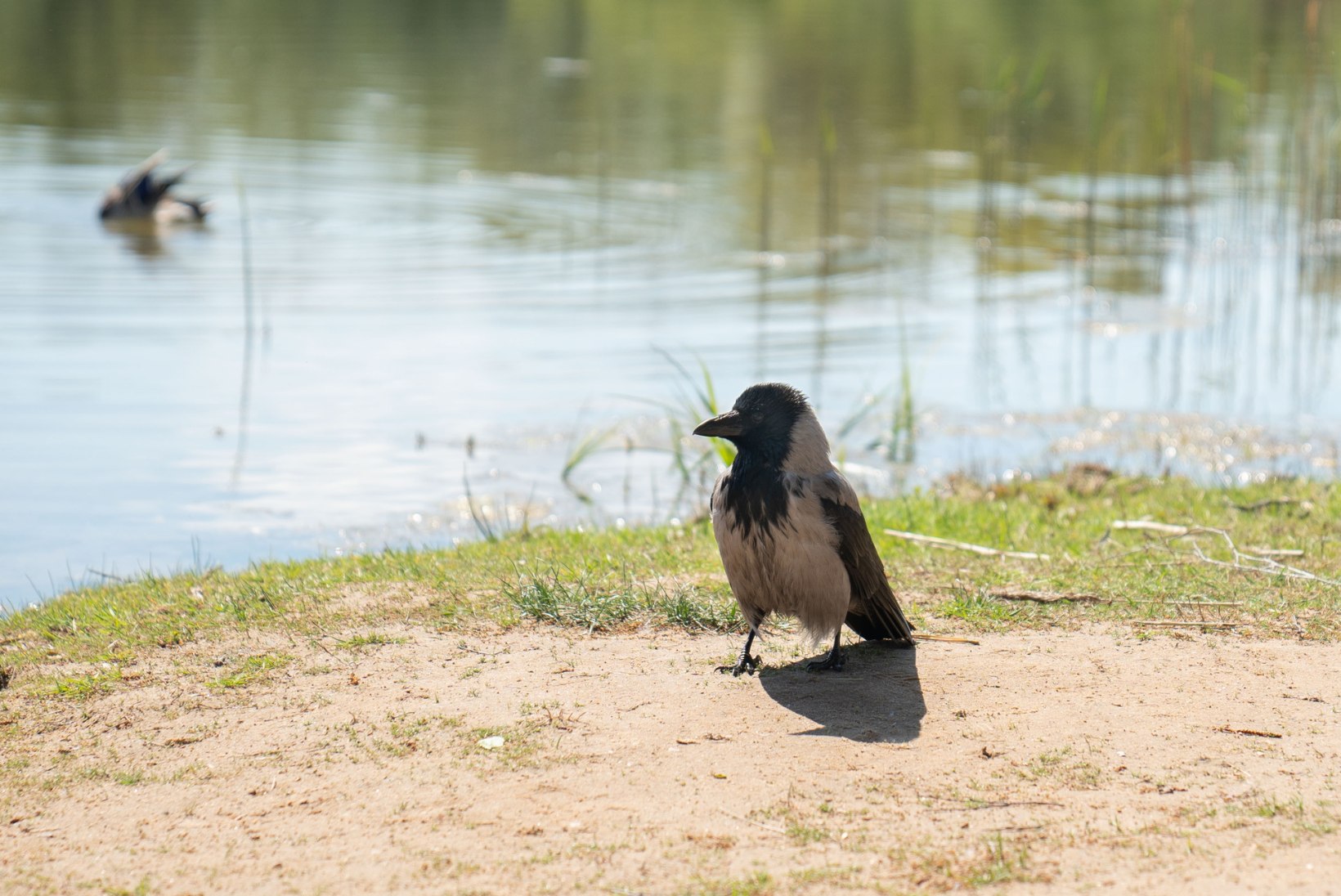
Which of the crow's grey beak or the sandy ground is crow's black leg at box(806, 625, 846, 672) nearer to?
the sandy ground

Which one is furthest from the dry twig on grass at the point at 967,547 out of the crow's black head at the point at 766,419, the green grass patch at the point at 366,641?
the green grass patch at the point at 366,641

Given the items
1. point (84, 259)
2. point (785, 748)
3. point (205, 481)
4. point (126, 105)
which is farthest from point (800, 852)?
point (126, 105)

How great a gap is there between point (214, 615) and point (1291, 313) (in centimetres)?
1020

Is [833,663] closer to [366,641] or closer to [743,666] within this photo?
[743,666]

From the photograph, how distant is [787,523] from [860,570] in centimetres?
33

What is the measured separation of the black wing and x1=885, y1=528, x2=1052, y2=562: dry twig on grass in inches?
53.8

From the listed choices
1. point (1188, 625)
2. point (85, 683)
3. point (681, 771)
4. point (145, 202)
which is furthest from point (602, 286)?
point (681, 771)

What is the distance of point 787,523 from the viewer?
4.99 meters

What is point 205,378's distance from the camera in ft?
35.2

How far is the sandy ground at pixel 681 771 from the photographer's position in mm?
3799

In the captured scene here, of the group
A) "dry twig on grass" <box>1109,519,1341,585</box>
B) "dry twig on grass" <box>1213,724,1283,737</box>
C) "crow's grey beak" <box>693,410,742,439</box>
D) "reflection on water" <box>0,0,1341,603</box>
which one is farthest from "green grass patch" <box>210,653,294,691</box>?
"dry twig on grass" <box>1109,519,1341,585</box>

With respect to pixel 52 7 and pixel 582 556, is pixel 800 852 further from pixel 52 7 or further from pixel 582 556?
pixel 52 7

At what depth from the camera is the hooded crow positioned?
5.00 meters

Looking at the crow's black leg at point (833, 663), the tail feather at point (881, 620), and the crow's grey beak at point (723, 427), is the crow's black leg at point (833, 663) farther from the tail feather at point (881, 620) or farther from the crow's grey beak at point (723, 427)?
the crow's grey beak at point (723, 427)
